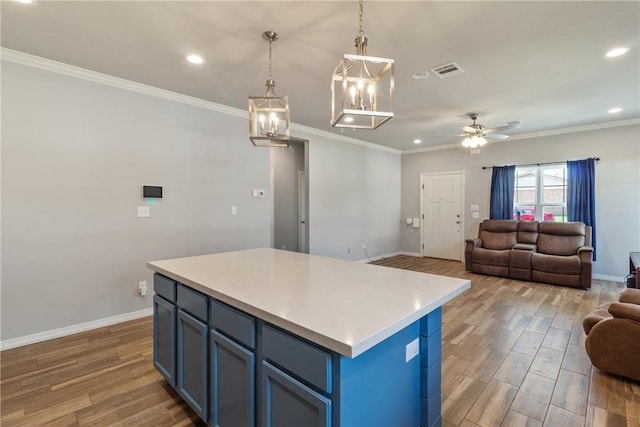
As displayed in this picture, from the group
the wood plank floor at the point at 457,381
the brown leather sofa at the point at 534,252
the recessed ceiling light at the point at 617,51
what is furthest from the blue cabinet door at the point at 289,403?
the brown leather sofa at the point at 534,252

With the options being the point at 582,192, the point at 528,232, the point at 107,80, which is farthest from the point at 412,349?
the point at 582,192

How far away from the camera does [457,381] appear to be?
7.60 feet

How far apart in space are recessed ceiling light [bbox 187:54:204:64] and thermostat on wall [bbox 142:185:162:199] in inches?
60.1

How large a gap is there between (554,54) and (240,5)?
283cm

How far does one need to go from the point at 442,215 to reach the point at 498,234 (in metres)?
1.40

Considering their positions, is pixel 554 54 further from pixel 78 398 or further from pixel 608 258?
pixel 78 398

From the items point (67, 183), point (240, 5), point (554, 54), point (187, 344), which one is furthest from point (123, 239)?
point (554, 54)

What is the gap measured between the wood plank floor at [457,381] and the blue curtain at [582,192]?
8.99 feet

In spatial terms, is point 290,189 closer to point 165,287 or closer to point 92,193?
point 92,193

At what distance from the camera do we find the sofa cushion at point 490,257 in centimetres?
550

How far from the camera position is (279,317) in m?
1.19

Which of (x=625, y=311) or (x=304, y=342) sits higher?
(x=304, y=342)

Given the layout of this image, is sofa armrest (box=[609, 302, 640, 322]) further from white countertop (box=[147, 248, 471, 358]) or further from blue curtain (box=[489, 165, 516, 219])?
blue curtain (box=[489, 165, 516, 219])

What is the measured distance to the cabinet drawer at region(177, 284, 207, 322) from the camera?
67.7 inches
